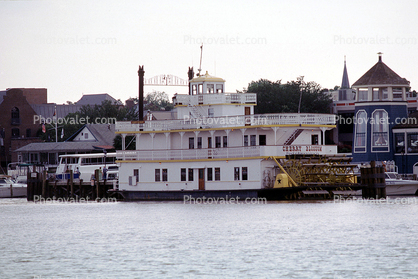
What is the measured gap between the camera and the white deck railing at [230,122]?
50.7m

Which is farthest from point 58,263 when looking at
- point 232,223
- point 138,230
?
point 232,223

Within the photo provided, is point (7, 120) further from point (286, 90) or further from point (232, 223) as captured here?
point (232, 223)

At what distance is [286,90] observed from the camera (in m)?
95.1

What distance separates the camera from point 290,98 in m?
94.1

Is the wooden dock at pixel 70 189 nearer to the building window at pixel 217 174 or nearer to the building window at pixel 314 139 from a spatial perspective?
the building window at pixel 217 174

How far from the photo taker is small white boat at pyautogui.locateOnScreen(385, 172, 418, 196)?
191ft

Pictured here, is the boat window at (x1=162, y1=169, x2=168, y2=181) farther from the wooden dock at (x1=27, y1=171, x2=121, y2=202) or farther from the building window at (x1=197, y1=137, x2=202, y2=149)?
the wooden dock at (x1=27, y1=171, x2=121, y2=202)

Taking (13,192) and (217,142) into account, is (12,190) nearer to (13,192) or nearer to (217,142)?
(13,192)

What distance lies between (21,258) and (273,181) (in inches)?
886

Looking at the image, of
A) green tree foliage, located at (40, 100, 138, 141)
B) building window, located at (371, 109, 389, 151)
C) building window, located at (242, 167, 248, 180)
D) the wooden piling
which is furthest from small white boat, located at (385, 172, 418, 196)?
green tree foliage, located at (40, 100, 138, 141)

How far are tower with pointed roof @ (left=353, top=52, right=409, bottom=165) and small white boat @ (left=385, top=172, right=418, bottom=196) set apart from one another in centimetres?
1286

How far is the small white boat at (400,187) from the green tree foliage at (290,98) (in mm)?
32149

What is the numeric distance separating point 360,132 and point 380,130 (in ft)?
6.48

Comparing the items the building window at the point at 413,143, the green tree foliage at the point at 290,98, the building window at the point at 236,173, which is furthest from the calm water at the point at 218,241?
the green tree foliage at the point at 290,98
